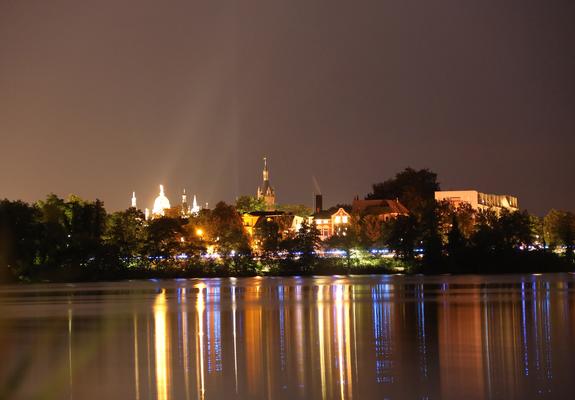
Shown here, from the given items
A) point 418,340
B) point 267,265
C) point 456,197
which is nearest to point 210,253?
point 267,265

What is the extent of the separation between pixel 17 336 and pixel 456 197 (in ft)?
449

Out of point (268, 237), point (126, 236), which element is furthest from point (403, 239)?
point (126, 236)

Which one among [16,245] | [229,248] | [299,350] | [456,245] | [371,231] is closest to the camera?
[299,350]

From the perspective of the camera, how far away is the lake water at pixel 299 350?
24.2 m

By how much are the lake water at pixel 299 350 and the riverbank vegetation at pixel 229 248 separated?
2115 inches

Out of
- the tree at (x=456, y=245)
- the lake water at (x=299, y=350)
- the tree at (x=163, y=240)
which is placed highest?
the tree at (x=163, y=240)

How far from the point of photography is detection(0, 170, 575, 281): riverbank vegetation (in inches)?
4250

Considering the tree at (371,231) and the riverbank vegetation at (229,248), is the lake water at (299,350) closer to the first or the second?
the riverbank vegetation at (229,248)

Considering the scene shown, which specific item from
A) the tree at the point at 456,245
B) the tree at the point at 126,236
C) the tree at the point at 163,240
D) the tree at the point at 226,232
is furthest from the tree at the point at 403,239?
the tree at the point at 126,236

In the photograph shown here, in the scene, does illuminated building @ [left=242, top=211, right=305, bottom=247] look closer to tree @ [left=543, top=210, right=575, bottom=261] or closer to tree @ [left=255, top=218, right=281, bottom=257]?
tree @ [left=255, top=218, right=281, bottom=257]

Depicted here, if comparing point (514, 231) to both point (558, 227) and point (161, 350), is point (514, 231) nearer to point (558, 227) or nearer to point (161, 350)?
point (558, 227)

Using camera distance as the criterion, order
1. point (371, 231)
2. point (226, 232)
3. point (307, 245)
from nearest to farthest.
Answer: point (307, 245) < point (226, 232) < point (371, 231)

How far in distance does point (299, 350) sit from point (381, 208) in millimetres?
135841

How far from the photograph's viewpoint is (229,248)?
12562 cm
